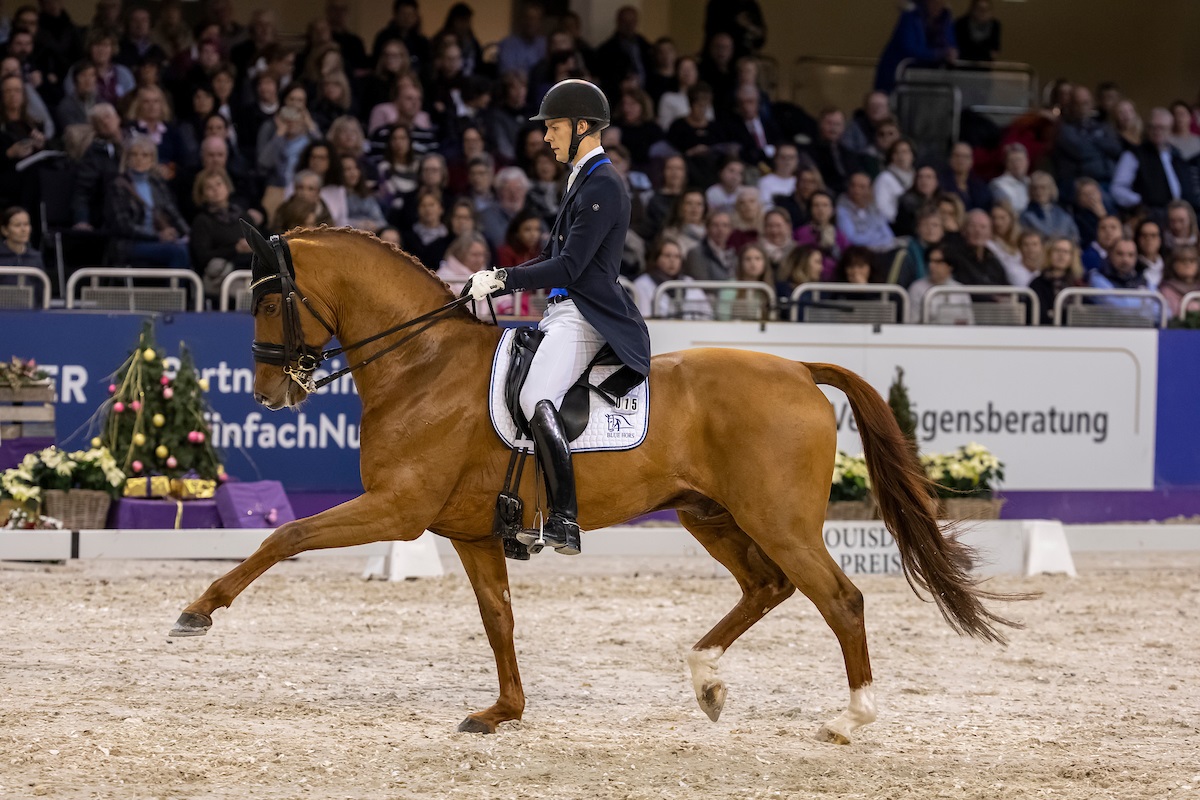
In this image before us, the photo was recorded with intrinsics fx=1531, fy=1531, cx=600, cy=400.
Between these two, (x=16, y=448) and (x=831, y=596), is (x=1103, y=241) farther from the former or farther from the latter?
(x=16, y=448)

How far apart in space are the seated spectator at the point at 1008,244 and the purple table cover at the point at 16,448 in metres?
7.74

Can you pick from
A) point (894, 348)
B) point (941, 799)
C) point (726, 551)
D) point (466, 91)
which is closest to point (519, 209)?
point (466, 91)

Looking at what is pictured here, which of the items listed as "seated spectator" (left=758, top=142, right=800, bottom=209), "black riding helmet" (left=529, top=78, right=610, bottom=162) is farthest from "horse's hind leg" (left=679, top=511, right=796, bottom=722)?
"seated spectator" (left=758, top=142, right=800, bottom=209)

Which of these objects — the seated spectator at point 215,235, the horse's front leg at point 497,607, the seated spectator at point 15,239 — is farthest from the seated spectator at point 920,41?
the horse's front leg at point 497,607

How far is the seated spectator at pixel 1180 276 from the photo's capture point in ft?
42.1

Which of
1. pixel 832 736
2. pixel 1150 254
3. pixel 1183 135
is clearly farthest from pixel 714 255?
pixel 832 736

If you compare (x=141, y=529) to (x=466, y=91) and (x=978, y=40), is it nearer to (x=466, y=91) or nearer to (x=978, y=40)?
(x=466, y=91)

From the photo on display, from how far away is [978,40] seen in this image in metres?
16.2

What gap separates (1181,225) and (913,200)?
8.28 feet

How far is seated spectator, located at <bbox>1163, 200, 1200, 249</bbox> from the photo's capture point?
1380 centimetres

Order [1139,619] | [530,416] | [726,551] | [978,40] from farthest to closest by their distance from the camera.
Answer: [978,40] < [1139,619] < [726,551] < [530,416]

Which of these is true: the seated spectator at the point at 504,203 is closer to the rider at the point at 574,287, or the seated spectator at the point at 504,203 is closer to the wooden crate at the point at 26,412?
the wooden crate at the point at 26,412

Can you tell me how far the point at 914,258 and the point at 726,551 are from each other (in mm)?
7211

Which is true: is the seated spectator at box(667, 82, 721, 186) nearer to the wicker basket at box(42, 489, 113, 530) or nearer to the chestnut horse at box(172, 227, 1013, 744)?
the wicker basket at box(42, 489, 113, 530)
